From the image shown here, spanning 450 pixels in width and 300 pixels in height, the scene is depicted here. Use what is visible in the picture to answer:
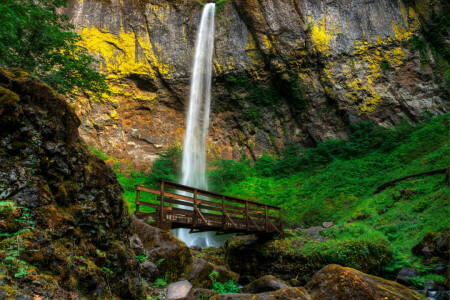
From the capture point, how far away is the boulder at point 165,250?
18.8ft

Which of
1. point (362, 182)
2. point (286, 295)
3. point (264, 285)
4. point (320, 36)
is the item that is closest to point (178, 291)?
point (286, 295)

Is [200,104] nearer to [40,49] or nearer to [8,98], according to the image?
[40,49]

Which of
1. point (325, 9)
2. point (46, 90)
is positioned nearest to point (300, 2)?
point (325, 9)

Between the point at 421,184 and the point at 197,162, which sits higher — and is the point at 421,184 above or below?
below

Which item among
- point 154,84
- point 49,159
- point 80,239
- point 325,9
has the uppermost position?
point 325,9

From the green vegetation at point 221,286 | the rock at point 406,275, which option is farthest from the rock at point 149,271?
the rock at point 406,275

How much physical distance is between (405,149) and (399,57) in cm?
928

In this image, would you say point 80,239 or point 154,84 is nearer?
point 80,239

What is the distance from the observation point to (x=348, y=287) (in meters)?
3.87

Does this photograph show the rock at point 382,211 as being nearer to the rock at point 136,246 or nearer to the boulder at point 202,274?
the boulder at point 202,274

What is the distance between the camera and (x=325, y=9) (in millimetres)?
23703

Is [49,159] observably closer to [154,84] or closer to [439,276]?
[439,276]

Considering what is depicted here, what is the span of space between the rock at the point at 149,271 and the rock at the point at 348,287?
9.28ft

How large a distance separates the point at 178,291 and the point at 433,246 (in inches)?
274
